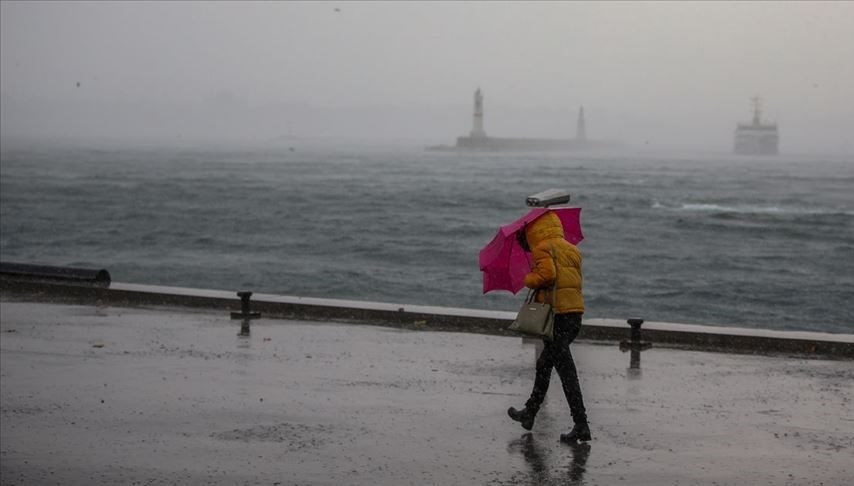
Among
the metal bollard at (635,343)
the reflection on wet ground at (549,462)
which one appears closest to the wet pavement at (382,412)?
the reflection on wet ground at (549,462)

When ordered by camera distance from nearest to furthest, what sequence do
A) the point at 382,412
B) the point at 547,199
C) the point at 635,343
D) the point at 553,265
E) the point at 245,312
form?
the point at 553,265 → the point at 547,199 → the point at 382,412 → the point at 635,343 → the point at 245,312

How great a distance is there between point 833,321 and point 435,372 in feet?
72.0

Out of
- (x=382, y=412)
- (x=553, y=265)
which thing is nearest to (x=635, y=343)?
(x=382, y=412)

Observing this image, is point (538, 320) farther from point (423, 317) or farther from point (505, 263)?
point (423, 317)

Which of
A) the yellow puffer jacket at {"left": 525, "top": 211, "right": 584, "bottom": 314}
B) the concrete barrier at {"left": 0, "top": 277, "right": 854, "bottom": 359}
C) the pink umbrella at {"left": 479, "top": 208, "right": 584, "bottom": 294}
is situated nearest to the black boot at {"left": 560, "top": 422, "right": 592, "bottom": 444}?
the yellow puffer jacket at {"left": 525, "top": 211, "right": 584, "bottom": 314}

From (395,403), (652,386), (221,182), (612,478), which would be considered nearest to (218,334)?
(395,403)

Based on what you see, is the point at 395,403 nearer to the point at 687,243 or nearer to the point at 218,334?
the point at 218,334

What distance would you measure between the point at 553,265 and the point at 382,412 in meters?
1.88

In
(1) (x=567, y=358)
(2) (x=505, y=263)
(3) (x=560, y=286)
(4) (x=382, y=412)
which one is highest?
(2) (x=505, y=263)

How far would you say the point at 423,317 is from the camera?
11812mm

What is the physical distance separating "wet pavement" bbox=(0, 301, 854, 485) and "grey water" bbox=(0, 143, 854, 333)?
60.2 ft

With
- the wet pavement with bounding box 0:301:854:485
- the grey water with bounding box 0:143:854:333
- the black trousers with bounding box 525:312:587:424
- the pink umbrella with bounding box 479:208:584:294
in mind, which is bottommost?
the grey water with bounding box 0:143:854:333

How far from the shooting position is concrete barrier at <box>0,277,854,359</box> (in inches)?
408

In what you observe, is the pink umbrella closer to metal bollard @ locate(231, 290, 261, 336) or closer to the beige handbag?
the beige handbag
